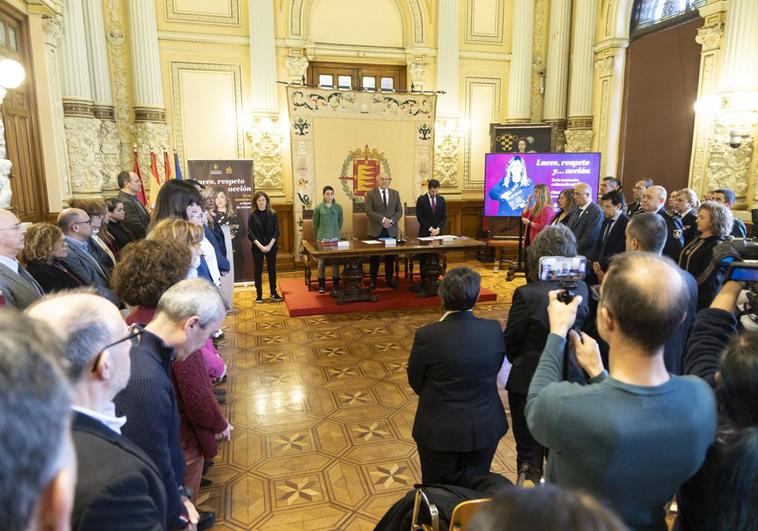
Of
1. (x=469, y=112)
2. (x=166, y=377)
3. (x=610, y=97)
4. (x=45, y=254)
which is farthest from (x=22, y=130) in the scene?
(x=610, y=97)

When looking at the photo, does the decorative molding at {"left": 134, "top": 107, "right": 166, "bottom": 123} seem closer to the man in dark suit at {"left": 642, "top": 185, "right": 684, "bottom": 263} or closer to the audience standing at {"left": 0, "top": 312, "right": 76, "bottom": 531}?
the man in dark suit at {"left": 642, "top": 185, "right": 684, "bottom": 263}

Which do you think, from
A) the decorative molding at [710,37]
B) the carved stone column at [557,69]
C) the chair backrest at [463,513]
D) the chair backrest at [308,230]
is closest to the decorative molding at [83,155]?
the chair backrest at [308,230]

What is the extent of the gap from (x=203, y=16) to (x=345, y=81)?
2407 mm

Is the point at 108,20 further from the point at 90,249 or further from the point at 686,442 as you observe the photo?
the point at 686,442

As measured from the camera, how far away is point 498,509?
0.55 metres

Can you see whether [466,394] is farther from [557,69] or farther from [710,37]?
[557,69]

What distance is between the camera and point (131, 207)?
4.52 m

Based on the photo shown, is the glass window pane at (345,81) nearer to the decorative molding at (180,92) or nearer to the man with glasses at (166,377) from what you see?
the decorative molding at (180,92)

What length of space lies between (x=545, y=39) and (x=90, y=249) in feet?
27.1

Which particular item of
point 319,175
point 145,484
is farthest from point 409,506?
point 319,175

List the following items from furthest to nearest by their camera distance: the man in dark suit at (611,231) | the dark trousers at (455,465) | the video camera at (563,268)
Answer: the man in dark suit at (611,231)
the dark trousers at (455,465)
the video camera at (563,268)

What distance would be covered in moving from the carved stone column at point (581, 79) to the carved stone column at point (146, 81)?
672 centimetres

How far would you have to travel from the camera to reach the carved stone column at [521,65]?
840 cm

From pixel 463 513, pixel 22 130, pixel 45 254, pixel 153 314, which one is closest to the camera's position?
pixel 463 513
